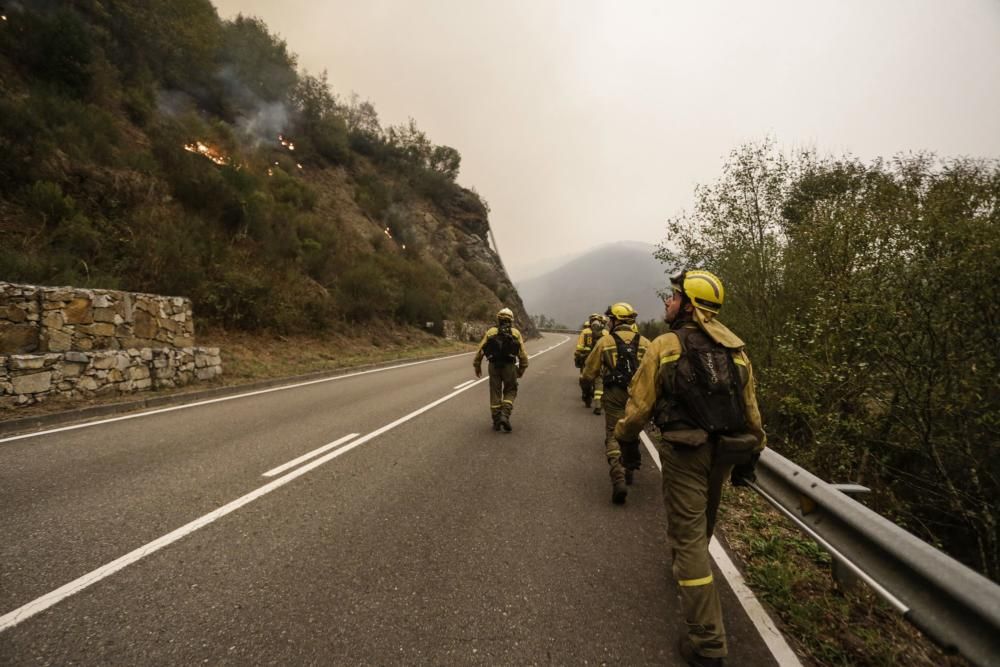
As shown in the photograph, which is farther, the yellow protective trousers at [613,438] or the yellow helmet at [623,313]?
the yellow helmet at [623,313]

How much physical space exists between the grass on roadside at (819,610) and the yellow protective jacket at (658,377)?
3.41 feet

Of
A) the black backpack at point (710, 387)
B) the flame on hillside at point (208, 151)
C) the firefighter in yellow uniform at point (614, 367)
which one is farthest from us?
the flame on hillside at point (208, 151)

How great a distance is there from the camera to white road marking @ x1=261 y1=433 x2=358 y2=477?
14.7 ft

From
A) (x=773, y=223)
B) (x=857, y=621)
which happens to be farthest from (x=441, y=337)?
(x=857, y=621)

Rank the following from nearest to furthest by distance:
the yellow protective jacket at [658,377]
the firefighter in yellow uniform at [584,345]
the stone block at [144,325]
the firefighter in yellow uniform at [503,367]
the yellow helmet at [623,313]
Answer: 1. the yellow protective jacket at [658,377]
2. the yellow helmet at [623,313]
3. the firefighter in yellow uniform at [503,367]
4. the stone block at [144,325]
5. the firefighter in yellow uniform at [584,345]

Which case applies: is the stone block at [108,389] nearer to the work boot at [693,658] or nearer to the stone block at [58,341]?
the stone block at [58,341]

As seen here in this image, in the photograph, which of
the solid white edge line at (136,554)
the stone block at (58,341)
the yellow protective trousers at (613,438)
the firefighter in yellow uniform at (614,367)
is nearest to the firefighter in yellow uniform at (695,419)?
the yellow protective trousers at (613,438)

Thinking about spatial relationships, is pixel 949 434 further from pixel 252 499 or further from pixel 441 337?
pixel 441 337

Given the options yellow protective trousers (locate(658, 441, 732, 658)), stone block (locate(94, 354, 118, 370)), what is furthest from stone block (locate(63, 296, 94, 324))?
yellow protective trousers (locate(658, 441, 732, 658))

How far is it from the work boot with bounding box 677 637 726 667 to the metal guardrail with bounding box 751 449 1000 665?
0.82 m

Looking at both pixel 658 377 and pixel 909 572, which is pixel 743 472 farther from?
pixel 909 572

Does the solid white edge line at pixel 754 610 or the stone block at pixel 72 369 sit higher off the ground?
the stone block at pixel 72 369

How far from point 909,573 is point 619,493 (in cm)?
243

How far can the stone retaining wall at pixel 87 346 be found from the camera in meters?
6.75
